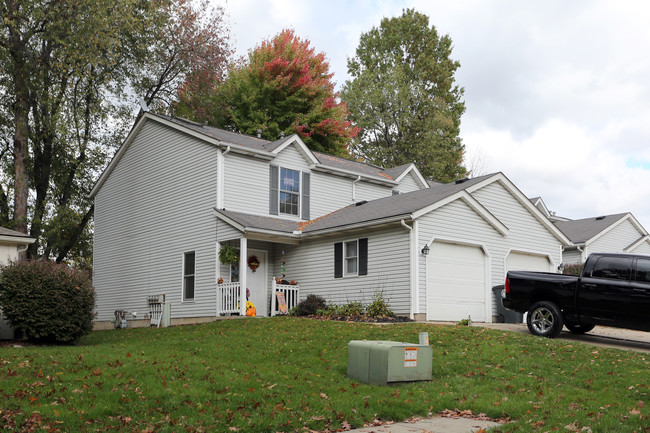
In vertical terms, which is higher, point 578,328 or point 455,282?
point 455,282

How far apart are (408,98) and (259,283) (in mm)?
24484

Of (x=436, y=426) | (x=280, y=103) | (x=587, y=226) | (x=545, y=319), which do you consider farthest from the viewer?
(x=280, y=103)

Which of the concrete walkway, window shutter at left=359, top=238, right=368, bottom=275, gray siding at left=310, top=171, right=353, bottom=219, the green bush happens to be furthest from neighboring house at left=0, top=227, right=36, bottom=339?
the concrete walkway

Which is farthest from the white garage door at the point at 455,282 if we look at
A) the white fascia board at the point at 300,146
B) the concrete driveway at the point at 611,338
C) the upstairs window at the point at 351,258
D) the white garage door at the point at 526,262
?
the white fascia board at the point at 300,146

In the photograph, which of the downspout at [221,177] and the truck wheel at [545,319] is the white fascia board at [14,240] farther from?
the truck wheel at [545,319]

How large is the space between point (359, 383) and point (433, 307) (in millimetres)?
8992

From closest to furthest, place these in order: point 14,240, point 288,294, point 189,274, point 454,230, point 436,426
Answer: point 436,426, point 14,240, point 454,230, point 288,294, point 189,274

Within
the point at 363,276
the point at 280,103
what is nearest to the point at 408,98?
the point at 280,103

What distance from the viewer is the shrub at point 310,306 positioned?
19453 millimetres

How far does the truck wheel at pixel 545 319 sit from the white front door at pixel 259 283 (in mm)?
9515

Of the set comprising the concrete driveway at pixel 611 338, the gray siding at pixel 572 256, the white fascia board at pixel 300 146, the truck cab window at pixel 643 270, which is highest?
the white fascia board at pixel 300 146

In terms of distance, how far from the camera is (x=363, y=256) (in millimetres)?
19328

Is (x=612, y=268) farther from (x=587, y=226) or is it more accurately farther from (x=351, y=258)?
(x=587, y=226)

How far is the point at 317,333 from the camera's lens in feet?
46.5
